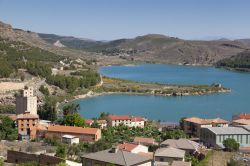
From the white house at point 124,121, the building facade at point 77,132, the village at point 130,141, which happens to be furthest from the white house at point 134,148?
the white house at point 124,121

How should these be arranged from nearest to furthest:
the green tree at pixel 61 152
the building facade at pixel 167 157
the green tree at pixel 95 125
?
the building facade at pixel 167 157 → the green tree at pixel 61 152 → the green tree at pixel 95 125

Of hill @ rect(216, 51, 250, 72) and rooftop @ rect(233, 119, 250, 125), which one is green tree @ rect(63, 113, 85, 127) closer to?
rooftop @ rect(233, 119, 250, 125)

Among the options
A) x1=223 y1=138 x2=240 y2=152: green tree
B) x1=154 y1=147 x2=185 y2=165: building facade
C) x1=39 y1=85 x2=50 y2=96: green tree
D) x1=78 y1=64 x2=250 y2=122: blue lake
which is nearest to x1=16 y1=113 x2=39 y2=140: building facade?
x1=154 y1=147 x2=185 y2=165: building facade

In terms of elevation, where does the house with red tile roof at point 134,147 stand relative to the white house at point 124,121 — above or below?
above

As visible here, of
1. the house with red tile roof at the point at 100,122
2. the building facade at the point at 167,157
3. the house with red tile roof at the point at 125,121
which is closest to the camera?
the building facade at the point at 167,157

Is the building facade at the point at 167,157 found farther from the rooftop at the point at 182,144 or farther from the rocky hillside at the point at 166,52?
the rocky hillside at the point at 166,52

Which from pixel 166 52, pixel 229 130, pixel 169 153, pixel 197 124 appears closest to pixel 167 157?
pixel 169 153

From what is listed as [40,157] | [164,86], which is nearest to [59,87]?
[164,86]

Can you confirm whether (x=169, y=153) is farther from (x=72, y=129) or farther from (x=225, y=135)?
(x=72, y=129)
